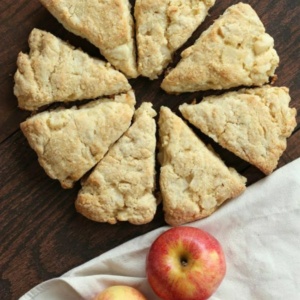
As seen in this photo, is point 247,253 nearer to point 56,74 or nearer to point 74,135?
point 74,135

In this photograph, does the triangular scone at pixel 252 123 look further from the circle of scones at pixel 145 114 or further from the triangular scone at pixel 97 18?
the triangular scone at pixel 97 18

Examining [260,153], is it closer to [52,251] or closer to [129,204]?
[129,204]

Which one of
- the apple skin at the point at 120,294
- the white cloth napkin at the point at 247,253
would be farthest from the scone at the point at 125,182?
the apple skin at the point at 120,294

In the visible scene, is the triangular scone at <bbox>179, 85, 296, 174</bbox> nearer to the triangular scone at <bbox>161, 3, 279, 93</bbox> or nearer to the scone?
the triangular scone at <bbox>161, 3, 279, 93</bbox>

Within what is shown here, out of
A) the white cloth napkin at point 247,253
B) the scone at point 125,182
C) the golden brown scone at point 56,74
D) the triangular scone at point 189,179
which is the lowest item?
the white cloth napkin at point 247,253

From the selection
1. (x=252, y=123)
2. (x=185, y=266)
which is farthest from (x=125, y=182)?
(x=252, y=123)

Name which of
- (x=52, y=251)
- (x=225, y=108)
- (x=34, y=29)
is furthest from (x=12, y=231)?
(x=225, y=108)

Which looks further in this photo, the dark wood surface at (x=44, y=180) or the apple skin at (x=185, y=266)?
the dark wood surface at (x=44, y=180)
